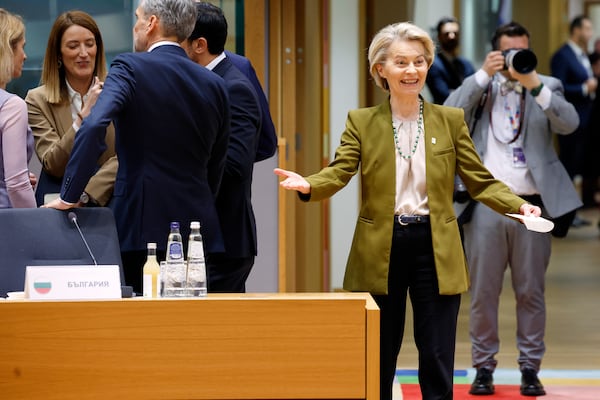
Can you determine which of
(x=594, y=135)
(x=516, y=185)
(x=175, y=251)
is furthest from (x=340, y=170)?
(x=594, y=135)

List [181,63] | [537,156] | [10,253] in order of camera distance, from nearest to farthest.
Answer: [10,253] → [181,63] → [537,156]

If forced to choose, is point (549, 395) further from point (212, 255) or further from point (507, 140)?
point (212, 255)

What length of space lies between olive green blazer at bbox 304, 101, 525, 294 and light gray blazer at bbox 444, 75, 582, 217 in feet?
4.28

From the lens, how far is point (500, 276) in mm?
5520

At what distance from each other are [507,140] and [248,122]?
4.99 ft

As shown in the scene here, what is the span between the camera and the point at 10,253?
142 inches

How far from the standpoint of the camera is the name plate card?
3.28m

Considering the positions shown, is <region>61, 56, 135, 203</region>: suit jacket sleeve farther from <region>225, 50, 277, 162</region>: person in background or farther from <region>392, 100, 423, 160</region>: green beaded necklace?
<region>225, 50, 277, 162</region>: person in background

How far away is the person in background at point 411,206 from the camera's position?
402 cm

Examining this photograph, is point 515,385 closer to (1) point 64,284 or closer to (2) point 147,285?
(2) point 147,285

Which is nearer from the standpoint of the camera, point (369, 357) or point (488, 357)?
point (369, 357)

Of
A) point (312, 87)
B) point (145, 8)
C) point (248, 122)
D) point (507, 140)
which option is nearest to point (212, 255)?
point (248, 122)

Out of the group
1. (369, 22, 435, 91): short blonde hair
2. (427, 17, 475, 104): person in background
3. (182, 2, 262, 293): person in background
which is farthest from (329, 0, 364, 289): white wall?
(369, 22, 435, 91): short blonde hair

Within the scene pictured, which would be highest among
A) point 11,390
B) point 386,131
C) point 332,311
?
point 386,131
